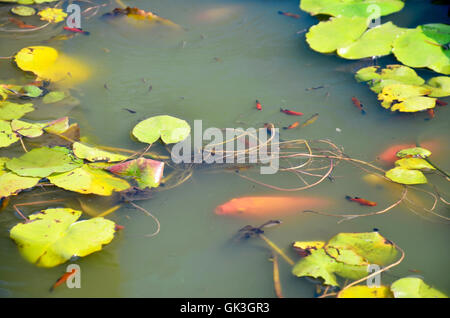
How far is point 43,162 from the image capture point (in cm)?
219

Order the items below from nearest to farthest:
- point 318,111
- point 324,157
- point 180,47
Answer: point 324,157, point 318,111, point 180,47

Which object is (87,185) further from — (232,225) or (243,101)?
(243,101)

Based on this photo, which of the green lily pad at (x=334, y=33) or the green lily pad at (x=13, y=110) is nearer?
the green lily pad at (x=13, y=110)

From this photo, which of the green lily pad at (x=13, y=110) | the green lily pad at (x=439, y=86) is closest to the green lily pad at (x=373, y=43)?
the green lily pad at (x=439, y=86)

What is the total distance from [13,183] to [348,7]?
2.82 metres

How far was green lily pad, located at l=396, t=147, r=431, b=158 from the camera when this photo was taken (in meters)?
2.29

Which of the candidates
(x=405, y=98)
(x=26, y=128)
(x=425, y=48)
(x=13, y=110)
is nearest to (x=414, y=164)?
(x=405, y=98)

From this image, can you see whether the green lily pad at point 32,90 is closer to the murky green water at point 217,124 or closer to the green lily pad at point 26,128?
the murky green water at point 217,124

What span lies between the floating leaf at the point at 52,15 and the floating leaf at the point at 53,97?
1.07 meters

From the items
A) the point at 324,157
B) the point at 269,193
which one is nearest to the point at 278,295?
the point at 269,193

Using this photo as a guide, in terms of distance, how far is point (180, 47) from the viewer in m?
3.24

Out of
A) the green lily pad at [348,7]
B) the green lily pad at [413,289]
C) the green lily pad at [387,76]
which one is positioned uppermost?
the green lily pad at [348,7]

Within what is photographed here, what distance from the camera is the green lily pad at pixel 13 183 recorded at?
2.01 meters
